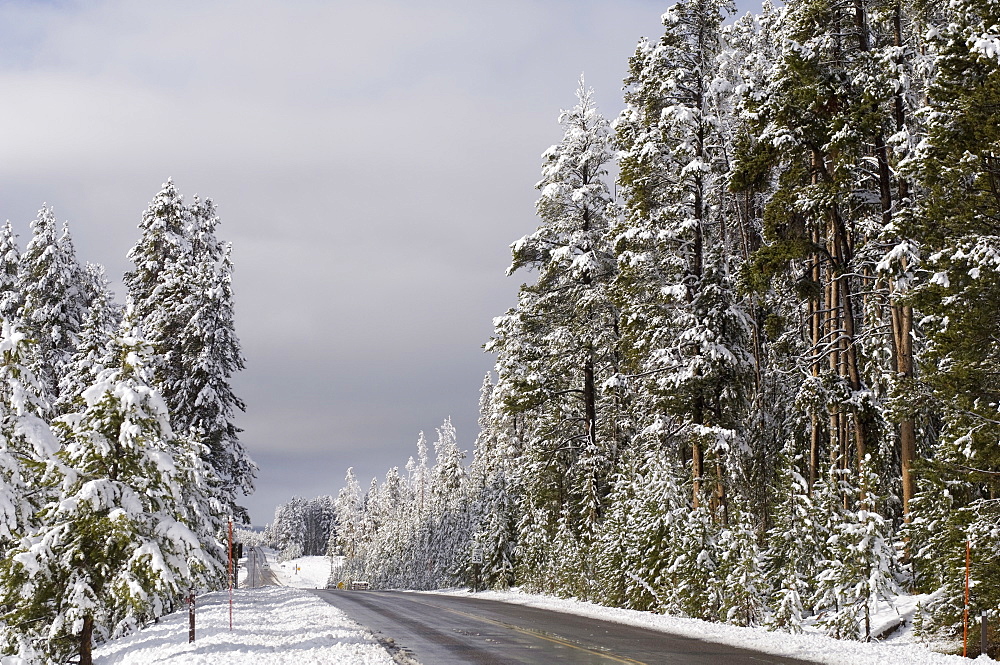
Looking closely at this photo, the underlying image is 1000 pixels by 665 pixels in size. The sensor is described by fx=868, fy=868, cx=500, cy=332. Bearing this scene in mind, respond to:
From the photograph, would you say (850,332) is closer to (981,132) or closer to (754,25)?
(981,132)

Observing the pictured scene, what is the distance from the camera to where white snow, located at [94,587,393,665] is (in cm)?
1387

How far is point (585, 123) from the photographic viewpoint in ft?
107

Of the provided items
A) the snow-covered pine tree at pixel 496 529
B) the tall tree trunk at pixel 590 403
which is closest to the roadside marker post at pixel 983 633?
the tall tree trunk at pixel 590 403

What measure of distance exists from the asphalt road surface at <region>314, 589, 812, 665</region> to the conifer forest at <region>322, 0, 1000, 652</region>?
3115mm

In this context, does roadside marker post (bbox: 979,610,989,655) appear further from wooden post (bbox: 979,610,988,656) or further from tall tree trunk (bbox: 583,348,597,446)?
tall tree trunk (bbox: 583,348,597,446)

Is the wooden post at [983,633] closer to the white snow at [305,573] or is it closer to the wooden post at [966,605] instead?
the wooden post at [966,605]

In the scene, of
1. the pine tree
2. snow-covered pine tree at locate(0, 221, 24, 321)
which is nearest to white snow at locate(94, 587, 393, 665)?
the pine tree

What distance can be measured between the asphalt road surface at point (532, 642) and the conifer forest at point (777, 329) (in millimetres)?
3115

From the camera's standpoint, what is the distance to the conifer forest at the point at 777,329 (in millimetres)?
14109

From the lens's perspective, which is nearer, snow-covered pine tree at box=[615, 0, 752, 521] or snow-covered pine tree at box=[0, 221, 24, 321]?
snow-covered pine tree at box=[615, 0, 752, 521]

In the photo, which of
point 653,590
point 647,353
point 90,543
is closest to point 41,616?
point 90,543

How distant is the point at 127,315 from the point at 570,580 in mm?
18263

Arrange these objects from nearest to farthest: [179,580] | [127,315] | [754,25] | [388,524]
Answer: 1. [179,580]
2. [127,315]
3. [754,25]
4. [388,524]

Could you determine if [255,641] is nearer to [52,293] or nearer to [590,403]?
[590,403]
